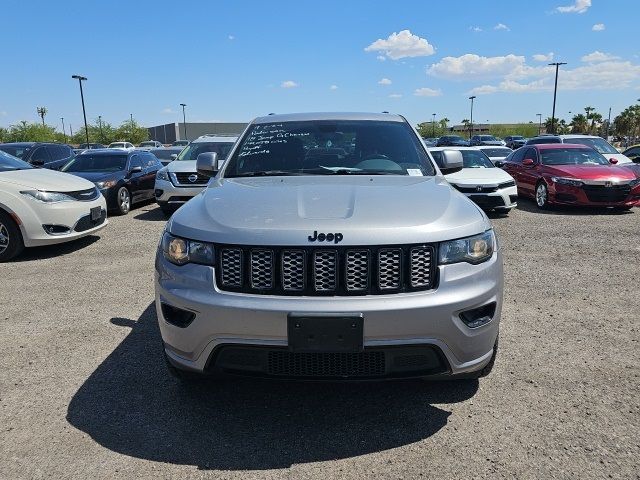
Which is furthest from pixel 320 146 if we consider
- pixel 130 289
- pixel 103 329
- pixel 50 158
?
pixel 50 158

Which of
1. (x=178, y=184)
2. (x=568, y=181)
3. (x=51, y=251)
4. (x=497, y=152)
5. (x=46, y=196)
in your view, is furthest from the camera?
(x=497, y=152)

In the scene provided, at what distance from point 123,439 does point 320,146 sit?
2434mm

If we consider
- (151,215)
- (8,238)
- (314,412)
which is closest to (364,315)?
(314,412)

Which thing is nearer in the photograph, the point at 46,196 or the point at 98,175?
the point at 46,196

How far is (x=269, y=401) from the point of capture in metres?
3.04

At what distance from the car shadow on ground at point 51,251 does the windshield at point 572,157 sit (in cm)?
983

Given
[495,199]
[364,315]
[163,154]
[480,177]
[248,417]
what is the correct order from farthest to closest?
[163,154] → [480,177] → [495,199] → [248,417] → [364,315]

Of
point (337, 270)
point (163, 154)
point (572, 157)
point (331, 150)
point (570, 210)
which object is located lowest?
point (570, 210)

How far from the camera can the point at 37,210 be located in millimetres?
6805

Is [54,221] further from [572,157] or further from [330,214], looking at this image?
[572,157]

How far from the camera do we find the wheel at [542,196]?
11.2 metres

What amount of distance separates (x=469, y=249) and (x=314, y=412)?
4.19 feet

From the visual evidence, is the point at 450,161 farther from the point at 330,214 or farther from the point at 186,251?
Result: the point at 186,251

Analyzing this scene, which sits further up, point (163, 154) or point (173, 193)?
point (163, 154)
